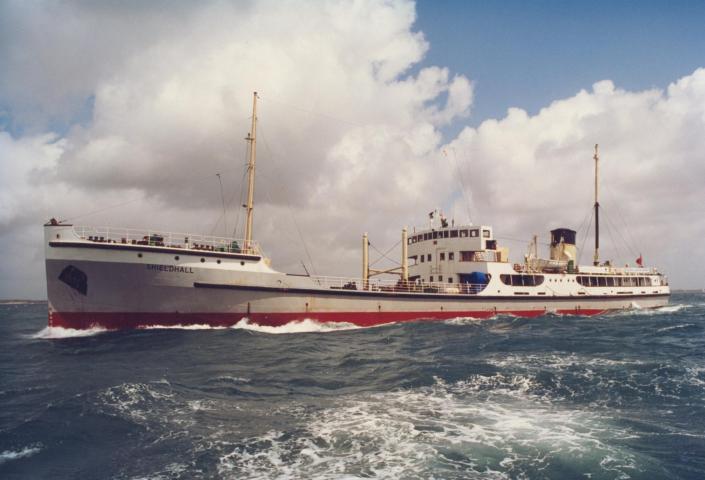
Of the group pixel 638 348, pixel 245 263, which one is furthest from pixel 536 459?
pixel 245 263

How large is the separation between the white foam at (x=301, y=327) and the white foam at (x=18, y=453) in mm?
14941

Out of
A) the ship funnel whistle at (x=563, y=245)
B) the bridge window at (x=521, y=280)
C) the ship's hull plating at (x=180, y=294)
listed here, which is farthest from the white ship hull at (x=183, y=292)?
the ship funnel whistle at (x=563, y=245)

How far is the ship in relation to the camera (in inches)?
831

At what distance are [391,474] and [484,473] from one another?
1503 millimetres

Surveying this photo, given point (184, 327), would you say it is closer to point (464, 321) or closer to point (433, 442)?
point (433, 442)

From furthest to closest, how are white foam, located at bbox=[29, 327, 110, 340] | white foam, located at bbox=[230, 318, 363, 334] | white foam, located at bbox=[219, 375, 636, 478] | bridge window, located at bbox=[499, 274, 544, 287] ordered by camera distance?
bridge window, located at bbox=[499, 274, 544, 287] < white foam, located at bbox=[230, 318, 363, 334] < white foam, located at bbox=[29, 327, 110, 340] < white foam, located at bbox=[219, 375, 636, 478]

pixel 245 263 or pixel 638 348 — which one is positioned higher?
pixel 245 263

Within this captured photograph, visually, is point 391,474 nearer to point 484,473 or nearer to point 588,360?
point 484,473

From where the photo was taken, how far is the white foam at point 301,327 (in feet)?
75.5

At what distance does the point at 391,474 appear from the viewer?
6754mm

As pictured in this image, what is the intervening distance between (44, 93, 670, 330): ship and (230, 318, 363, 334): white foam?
0.20 m

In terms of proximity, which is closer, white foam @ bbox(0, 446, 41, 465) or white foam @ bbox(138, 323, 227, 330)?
white foam @ bbox(0, 446, 41, 465)

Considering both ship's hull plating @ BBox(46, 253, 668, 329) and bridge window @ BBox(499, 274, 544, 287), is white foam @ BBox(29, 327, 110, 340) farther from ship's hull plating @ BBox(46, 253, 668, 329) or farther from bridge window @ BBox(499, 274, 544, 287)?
bridge window @ BBox(499, 274, 544, 287)

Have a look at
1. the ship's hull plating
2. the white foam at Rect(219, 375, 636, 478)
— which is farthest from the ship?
the white foam at Rect(219, 375, 636, 478)
